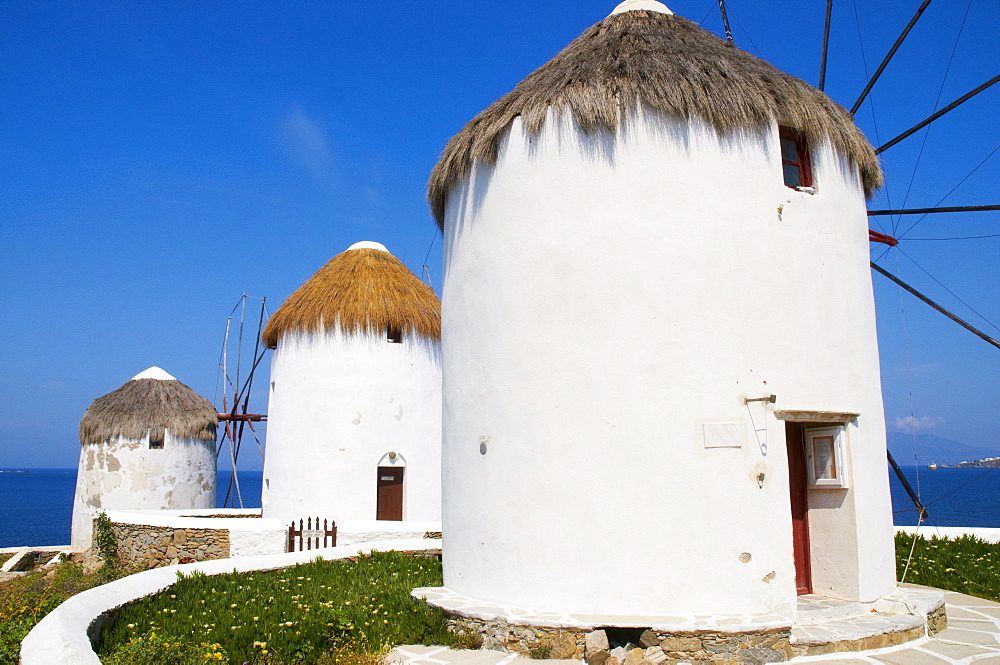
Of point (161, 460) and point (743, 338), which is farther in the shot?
point (161, 460)

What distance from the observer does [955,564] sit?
30.2ft

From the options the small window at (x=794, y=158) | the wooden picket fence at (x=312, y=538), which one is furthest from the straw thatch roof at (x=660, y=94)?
the wooden picket fence at (x=312, y=538)

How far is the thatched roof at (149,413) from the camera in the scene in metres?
19.4

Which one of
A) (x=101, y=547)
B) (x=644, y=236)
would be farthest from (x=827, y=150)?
(x=101, y=547)

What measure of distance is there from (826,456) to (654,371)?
193 cm

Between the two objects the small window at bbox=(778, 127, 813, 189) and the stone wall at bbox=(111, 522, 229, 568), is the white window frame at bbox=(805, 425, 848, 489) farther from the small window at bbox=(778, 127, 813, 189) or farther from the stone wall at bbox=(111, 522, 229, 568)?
the stone wall at bbox=(111, 522, 229, 568)

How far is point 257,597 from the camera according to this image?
7.43 metres

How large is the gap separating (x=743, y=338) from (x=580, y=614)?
263 cm

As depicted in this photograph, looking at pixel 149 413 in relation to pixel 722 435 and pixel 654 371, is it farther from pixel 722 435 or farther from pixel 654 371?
pixel 722 435

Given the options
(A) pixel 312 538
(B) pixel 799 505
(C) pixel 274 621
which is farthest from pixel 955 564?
(A) pixel 312 538

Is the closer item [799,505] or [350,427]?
[799,505]

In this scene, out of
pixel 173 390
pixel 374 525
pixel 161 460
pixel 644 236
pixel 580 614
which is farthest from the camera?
pixel 173 390

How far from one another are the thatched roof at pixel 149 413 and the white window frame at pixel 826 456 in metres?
17.2

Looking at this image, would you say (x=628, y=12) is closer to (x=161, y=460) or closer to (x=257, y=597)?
(x=257, y=597)
